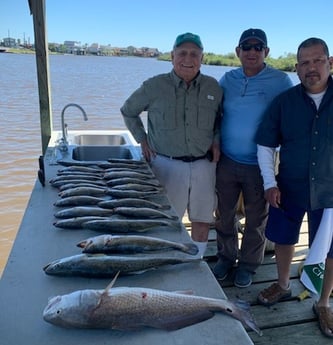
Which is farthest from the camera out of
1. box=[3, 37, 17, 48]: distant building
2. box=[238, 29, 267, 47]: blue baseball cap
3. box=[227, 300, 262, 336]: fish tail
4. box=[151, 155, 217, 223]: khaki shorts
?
box=[3, 37, 17, 48]: distant building

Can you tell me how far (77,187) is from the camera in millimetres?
2387

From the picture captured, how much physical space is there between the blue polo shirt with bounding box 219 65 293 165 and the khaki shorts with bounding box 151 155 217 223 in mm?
255

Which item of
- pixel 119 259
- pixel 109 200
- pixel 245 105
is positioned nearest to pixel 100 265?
pixel 119 259

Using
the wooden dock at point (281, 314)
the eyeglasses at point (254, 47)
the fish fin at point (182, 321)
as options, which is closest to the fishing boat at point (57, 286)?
the fish fin at point (182, 321)

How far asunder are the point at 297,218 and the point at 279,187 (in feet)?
0.80

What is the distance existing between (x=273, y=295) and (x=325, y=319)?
41 centimetres

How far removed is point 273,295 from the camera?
2.95 m

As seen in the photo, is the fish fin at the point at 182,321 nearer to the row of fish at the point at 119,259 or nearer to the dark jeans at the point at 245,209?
the row of fish at the point at 119,259

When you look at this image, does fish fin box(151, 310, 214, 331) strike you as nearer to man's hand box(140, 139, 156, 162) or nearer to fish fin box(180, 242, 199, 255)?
fish fin box(180, 242, 199, 255)

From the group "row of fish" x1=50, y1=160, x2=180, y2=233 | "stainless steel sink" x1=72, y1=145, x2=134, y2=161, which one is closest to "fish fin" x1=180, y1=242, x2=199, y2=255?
"row of fish" x1=50, y1=160, x2=180, y2=233

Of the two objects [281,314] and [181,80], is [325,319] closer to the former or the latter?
[281,314]

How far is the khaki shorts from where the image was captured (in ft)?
10.0

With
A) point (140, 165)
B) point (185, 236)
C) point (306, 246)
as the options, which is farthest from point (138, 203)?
point (306, 246)

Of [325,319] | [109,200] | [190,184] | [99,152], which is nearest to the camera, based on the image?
[109,200]
